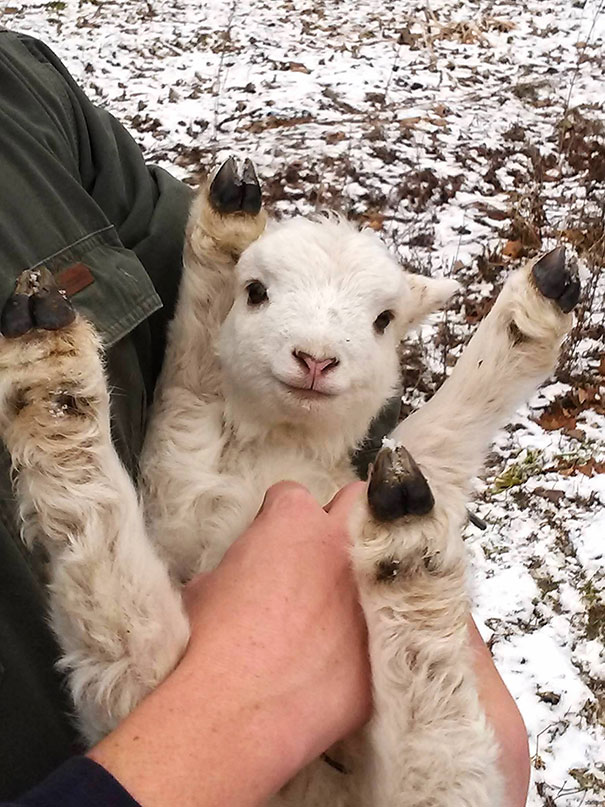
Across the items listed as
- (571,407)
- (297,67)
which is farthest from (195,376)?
(297,67)

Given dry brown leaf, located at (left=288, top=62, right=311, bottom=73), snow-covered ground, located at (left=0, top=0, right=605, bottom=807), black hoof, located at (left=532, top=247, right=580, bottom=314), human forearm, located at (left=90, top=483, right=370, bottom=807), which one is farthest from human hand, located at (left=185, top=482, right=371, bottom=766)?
dry brown leaf, located at (left=288, top=62, right=311, bottom=73)

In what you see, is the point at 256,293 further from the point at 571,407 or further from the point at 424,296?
the point at 571,407

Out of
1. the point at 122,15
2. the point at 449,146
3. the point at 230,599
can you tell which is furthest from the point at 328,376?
the point at 122,15

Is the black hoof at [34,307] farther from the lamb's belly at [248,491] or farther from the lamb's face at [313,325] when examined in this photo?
the lamb's belly at [248,491]

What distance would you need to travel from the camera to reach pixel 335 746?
7.73 ft

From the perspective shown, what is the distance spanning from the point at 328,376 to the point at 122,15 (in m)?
11.6

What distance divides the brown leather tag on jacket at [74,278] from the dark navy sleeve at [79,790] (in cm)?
126

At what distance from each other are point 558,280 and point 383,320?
1.99 ft

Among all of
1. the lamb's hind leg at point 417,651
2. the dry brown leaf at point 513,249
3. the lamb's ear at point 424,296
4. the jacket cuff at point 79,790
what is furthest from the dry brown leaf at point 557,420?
the jacket cuff at point 79,790

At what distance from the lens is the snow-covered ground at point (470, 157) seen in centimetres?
469

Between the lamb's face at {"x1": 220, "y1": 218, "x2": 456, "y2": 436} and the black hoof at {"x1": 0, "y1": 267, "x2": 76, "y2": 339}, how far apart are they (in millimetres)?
757

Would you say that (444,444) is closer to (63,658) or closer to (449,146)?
(63,658)

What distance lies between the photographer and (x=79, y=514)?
2135mm

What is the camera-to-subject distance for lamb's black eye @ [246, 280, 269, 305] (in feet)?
9.05
